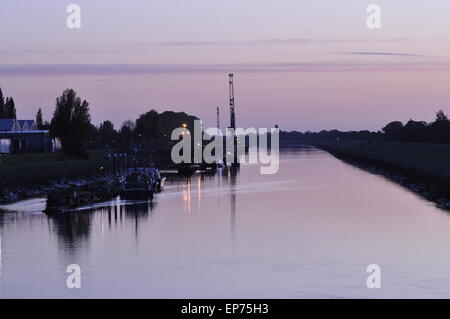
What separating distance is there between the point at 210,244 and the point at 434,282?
1234 cm

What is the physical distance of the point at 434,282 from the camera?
30.2 m

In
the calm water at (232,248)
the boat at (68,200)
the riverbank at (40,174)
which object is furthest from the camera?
the riverbank at (40,174)

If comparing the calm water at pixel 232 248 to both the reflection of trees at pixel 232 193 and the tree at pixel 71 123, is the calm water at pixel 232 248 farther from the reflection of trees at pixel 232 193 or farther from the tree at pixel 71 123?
the tree at pixel 71 123

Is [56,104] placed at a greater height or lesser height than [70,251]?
greater

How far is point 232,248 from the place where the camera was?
3822 cm

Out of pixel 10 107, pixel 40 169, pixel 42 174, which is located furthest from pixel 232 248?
pixel 10 107

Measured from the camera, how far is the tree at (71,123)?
102m

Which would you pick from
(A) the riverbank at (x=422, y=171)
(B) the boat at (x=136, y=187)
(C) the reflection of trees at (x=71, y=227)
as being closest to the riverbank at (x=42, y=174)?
(B) the boat at (x=136, y=187)

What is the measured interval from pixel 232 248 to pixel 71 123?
69.6 meters

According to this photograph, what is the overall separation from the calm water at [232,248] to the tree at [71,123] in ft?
129

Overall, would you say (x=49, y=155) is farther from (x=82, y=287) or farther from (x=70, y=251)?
(x=82, y=287)
